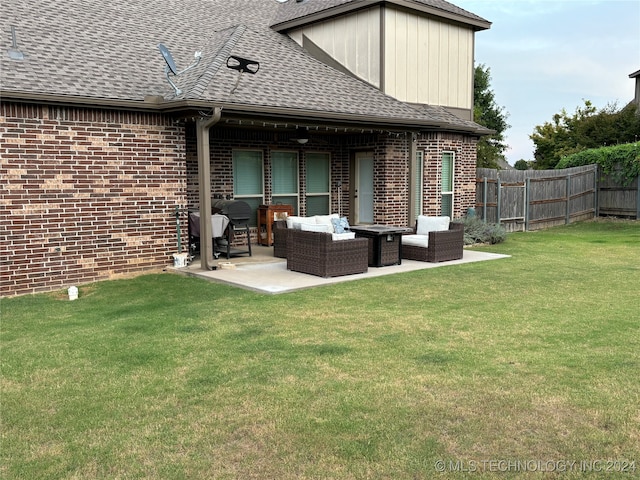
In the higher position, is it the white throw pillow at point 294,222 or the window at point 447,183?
the window at point 447,183

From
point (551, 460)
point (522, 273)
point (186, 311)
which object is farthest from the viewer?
point (522, 273)

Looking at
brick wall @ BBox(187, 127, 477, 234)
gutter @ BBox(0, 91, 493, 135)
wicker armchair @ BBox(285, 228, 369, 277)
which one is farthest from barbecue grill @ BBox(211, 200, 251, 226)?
gutter @ BBox(0, 91, 493, 135)

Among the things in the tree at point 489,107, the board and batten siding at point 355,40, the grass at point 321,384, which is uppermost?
the tree at point 489,107

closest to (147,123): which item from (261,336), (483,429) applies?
(261,336)

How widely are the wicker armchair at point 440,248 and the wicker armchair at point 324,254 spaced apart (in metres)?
1.57

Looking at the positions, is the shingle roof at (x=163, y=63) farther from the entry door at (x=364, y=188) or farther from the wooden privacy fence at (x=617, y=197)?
the wooden privacy fence at (x=617, y=197)

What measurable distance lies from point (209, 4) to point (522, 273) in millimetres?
11180

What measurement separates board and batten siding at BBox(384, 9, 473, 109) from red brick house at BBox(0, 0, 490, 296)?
0.04 meters

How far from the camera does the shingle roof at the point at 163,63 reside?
9078 millimetres

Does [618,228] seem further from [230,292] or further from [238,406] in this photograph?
[238,406]

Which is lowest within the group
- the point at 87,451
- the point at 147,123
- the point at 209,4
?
the point at 87,451

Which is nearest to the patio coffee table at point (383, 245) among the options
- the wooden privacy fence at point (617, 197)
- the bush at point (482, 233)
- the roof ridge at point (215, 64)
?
the roof ridge at point (215, 64)

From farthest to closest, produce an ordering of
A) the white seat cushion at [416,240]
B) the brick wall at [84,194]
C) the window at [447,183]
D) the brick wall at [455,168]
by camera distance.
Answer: the window at [447,183]
the brick wall at [455,168]
the white seat cushion at [416,240]
the brick wall at [84,194]

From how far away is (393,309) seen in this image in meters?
6.88
